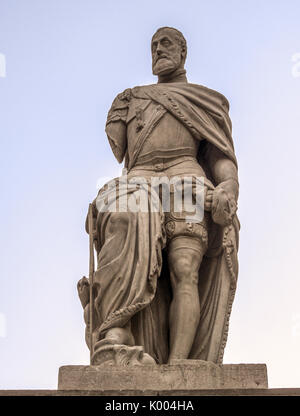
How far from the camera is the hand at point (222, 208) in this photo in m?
10.4

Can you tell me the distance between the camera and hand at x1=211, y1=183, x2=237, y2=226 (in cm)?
1037

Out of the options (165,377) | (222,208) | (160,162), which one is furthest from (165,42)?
(165,377)

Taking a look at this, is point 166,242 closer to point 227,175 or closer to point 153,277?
point 153,277

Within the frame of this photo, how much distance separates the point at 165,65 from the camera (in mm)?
11570

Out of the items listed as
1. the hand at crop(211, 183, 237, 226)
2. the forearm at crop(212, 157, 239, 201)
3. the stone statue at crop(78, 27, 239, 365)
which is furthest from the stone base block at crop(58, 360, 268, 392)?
the forearm at crop(212, 157, 239, 201)

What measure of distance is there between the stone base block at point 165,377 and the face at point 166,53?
12.4 ft

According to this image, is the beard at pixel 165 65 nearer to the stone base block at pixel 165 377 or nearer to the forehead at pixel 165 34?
the forehead at pixel 165 34

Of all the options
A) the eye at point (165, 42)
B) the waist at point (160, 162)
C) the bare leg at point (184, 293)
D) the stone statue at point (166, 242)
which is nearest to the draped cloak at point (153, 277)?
the stone statue at point (166, 242)

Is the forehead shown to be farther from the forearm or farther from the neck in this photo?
the forearm

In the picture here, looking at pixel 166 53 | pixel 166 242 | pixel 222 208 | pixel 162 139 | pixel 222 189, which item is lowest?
pixel 166 242

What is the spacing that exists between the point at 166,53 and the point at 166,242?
2.47 meters

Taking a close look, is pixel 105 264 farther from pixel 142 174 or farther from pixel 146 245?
pixel 142 174

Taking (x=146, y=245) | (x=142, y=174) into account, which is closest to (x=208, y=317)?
(x=146, y=245)
